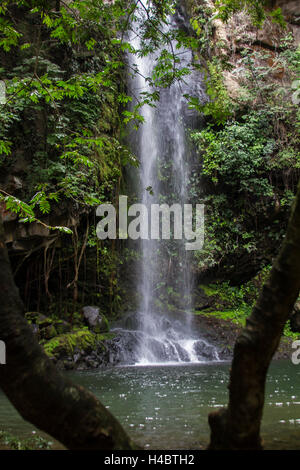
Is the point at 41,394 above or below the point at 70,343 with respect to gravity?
above

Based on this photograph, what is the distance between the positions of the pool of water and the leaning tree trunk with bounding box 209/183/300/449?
97 cm

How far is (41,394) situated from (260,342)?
1.09 metres

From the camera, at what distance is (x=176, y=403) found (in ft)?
14.9

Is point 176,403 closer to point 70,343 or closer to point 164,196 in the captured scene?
point 70,343

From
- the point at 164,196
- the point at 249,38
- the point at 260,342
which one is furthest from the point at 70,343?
the point at 249,38

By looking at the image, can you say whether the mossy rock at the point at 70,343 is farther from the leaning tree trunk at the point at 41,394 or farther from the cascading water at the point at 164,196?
the leaning tree trunk at the point at 41,394

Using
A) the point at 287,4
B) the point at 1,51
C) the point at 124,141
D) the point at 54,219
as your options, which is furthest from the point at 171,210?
the point at 287,4

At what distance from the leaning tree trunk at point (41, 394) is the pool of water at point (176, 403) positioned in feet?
3.87

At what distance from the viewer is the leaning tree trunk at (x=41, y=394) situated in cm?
174

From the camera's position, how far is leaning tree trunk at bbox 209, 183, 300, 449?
180cm

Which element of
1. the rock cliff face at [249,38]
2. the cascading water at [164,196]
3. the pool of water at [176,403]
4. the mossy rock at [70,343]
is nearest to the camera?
the pool of water at [176,403]

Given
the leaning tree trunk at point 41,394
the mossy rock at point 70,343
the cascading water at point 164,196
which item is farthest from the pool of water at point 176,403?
the cascading water at point 164,196

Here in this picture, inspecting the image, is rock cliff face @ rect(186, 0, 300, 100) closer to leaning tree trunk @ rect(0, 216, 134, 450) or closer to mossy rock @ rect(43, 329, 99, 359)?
mossy rock @ rect(43, 329, 99, 359)
